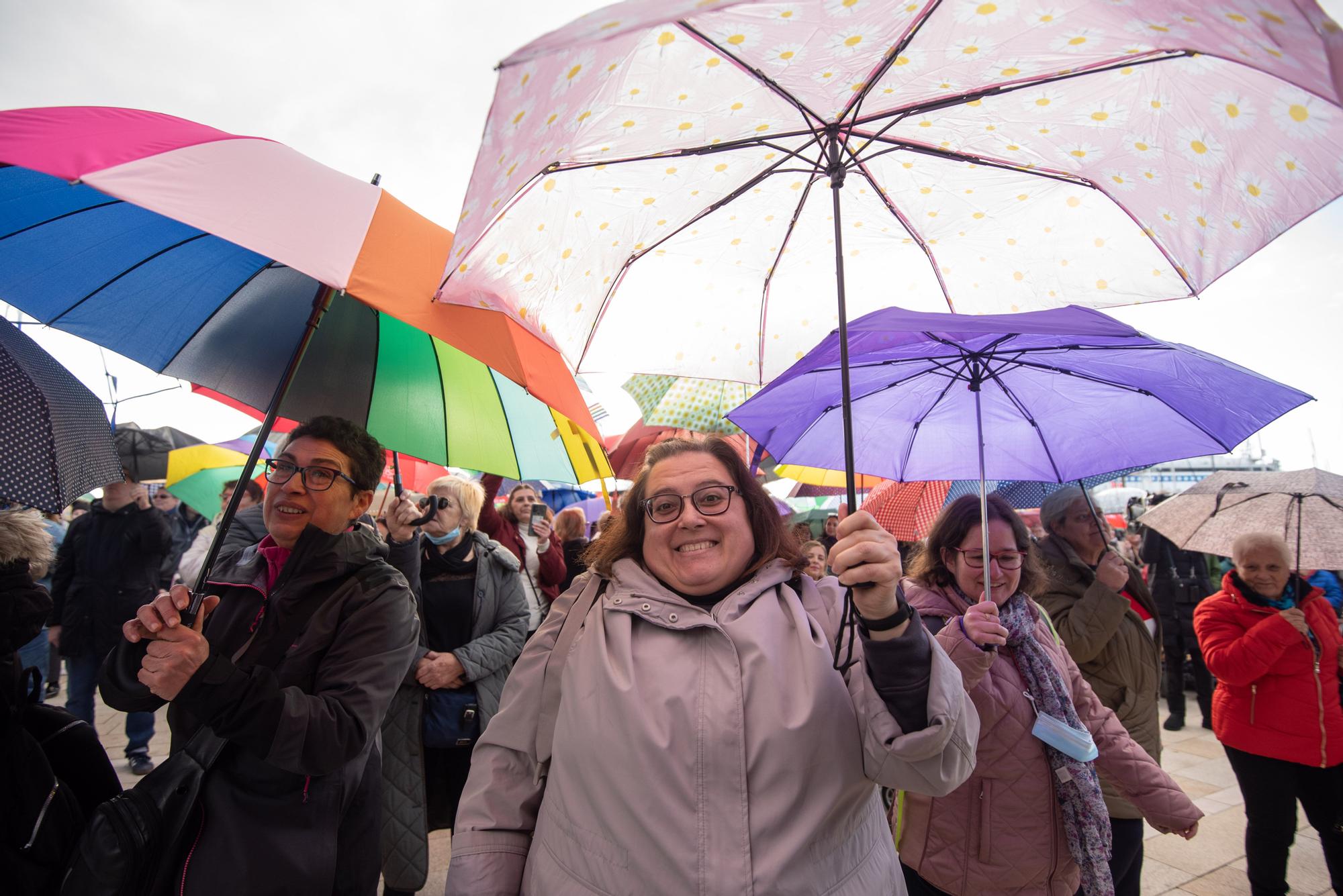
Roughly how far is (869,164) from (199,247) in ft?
7.90

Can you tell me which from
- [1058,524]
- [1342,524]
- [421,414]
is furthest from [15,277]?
[1342,524]

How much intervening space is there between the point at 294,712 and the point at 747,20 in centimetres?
200

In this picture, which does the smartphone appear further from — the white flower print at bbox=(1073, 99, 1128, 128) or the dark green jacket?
the white flower print at bbox=(1073, 99, 1128, 128)

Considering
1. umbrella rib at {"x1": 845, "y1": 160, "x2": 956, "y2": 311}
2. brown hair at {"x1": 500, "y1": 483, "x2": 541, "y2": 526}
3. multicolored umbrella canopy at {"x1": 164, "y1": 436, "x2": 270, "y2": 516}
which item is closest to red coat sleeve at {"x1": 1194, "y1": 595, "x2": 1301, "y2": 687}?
umbrella rib at {"x1": 845, "y1": 160, "x2": 956, "y2": 311}

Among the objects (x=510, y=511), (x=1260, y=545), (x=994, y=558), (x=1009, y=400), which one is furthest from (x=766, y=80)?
(x=510, y=511)

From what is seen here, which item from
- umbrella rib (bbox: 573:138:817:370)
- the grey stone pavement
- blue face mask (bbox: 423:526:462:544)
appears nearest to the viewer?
umbrella rib (bbox: 573:138:817:370)

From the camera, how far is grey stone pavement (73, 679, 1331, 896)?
3.89m

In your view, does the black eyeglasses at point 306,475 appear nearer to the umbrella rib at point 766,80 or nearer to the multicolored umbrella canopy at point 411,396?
the multicolored umbrella canopy at point 411,396

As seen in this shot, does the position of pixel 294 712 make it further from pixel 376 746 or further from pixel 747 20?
pixel 747 20

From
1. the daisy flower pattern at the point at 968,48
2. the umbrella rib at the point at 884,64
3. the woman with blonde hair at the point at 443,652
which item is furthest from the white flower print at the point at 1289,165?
the woman with blonde hair at the point at 443,652

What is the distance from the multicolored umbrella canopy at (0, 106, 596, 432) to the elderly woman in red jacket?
341 cm

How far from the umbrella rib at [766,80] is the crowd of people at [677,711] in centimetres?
99

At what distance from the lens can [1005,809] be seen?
2312 mm

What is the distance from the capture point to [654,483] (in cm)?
194
